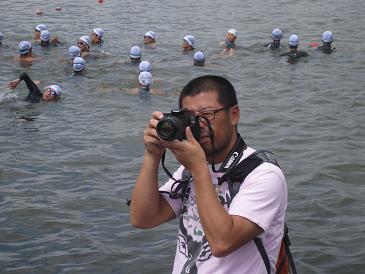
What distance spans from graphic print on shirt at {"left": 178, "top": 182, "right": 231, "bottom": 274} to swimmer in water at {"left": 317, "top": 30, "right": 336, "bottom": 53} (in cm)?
1682

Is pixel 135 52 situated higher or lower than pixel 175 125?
lower

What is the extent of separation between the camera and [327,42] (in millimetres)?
19562

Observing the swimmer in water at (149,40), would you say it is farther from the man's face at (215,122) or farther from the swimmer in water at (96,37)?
the man's face at (215,122)

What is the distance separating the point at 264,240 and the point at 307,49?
1800cm

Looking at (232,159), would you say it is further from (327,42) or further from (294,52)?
(327,42)

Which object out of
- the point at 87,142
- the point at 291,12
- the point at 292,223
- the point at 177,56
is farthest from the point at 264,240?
the point at 291,12

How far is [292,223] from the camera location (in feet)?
27.2

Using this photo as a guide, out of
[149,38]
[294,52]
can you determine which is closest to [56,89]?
[149,38]

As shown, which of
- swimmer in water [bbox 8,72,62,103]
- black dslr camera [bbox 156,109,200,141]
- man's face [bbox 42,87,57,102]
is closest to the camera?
black dslr camera [bbox 156,109,200,141]

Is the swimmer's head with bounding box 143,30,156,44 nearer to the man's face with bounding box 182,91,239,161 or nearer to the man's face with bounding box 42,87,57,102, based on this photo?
the man's face with bounding box 42,87,57,102

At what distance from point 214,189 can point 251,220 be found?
0.86 feet

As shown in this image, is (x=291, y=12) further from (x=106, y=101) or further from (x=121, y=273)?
(x=121, y=273)

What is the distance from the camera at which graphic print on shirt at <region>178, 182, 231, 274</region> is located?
11.1ft

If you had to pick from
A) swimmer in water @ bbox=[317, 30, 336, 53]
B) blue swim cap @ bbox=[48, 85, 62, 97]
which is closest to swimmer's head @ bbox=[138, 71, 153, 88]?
blue swim cap @ bbox=[48, 85, 62, 97]
